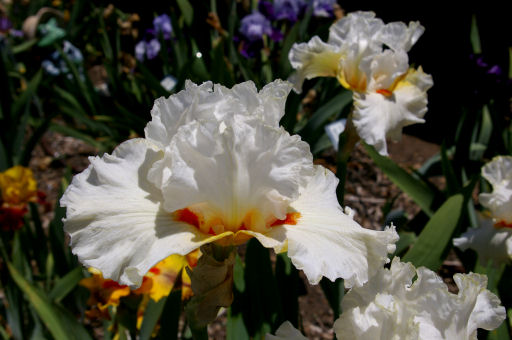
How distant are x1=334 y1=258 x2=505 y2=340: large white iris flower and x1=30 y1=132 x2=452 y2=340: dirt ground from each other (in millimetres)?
1280

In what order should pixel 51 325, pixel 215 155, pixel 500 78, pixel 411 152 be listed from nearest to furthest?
pixel 215 155 → pixel 51 325 → pixel 500 78 → pixel 411 152

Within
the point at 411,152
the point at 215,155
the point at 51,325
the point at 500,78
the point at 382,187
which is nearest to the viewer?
the point at 215,155

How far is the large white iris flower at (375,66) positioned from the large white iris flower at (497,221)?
24cm

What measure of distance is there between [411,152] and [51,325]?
235cm

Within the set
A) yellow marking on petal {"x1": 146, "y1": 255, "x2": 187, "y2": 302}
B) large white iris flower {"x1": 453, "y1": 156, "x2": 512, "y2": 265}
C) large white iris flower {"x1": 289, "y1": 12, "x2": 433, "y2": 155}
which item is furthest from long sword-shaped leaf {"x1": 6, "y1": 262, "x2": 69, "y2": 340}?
large white iris flower {"x1": 453, "y1": 156, "x2": 512, "y2": 265}

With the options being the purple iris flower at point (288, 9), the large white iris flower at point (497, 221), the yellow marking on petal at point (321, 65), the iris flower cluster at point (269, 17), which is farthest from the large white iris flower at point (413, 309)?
the purple iris flower at point (288, 9)

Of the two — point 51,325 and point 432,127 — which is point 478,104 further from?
point 51,325

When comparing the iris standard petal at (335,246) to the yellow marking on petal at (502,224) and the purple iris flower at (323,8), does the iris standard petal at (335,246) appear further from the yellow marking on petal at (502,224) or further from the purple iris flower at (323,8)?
the purple iris flower at (323,8)

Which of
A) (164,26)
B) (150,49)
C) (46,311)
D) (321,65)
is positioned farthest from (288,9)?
(46,311)

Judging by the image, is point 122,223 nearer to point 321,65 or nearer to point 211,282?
point 211,282

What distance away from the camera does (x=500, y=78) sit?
5.93 feet

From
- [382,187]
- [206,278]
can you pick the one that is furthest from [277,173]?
[382,187]

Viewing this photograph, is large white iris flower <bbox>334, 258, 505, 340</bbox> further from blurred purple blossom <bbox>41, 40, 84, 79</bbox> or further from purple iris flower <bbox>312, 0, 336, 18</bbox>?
blurred purple blossom <bbox>41, 40, 84, 79</bbox>

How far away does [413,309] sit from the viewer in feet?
1.87
